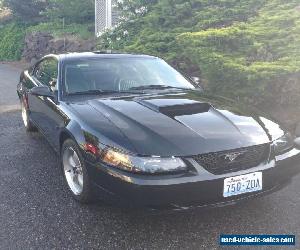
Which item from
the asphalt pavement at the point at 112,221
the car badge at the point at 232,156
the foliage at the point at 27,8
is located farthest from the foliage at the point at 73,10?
the car badge at the point at 232,156

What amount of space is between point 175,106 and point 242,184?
1.04 m

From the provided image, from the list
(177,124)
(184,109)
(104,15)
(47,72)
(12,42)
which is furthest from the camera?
(12,42)

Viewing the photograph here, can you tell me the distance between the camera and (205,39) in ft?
24.1

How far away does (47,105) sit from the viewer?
4539 mm

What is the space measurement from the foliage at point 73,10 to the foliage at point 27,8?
6.06 feet

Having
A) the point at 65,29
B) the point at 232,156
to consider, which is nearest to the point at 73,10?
the point at 65,29

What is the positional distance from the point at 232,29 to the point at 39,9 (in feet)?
48.3

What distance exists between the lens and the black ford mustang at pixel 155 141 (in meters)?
2.90

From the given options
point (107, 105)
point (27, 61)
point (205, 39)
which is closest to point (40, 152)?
point (107, 105)

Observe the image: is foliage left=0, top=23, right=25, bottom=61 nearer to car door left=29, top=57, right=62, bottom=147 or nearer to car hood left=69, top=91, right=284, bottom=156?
car door left=29, top=57, right=62, bottom=147

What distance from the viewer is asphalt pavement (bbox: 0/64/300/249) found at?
120 inches

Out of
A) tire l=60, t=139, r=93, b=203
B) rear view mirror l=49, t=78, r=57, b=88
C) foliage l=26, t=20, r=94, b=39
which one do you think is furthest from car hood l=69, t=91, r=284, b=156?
foliage l=26, t=20, r=94, b=39

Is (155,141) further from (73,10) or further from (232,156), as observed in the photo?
(73,10)

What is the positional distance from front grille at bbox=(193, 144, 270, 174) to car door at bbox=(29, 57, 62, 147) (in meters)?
1.74
